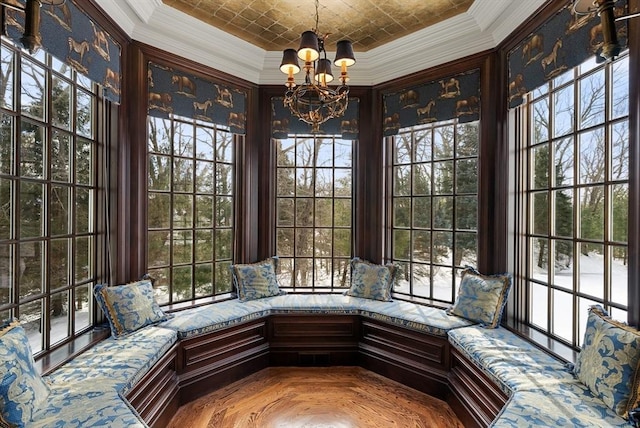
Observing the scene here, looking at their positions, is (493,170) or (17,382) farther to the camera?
(493,170)

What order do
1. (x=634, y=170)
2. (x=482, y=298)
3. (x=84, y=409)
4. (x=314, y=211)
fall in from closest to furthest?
(x=84, y=409) → (x=634, y=170) → (x=482, y=298) → (x=314, y=211)

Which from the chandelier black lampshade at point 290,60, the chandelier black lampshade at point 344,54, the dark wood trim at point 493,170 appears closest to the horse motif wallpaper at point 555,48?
the dark wood trim at point 493,170

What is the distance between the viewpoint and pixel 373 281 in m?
3.54

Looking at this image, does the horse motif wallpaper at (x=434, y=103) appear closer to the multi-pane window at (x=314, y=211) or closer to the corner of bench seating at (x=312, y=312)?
the multi-pane window at (x=314, y=211)

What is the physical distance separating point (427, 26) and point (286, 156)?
73.8 inches

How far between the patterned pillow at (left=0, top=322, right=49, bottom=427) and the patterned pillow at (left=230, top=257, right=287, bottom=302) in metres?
1.85

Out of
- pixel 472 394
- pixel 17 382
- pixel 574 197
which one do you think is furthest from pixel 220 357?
pixel 574 197

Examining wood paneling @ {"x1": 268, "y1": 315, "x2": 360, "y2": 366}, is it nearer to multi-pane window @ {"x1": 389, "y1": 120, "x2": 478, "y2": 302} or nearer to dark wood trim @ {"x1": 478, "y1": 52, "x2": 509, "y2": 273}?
multi-pane window @ {"x1": 389, "y1": 120, "x2": 478, "y2": 302}

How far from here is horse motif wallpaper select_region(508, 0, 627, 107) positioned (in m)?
1.99

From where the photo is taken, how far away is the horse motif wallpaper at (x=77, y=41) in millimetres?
1962

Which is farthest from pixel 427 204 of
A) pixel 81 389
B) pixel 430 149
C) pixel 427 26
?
pixel 81 389

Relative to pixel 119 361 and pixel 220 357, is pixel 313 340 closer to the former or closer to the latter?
pixel 220 357

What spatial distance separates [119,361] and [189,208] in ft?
5.15

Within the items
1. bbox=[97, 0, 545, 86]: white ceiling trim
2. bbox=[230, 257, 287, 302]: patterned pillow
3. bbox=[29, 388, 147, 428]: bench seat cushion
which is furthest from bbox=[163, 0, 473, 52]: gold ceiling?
bbox=[29, 388, 147, 428]: bench seat cushion
